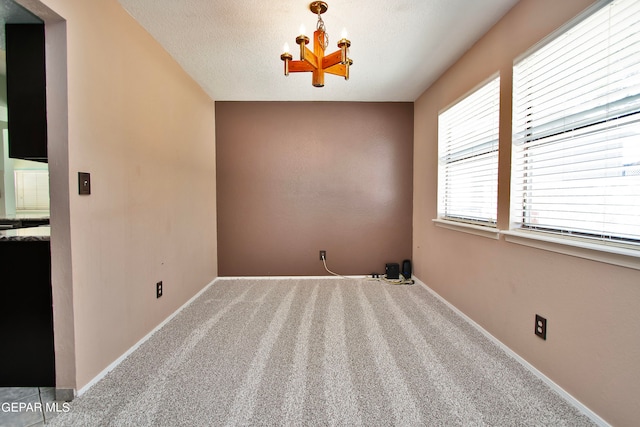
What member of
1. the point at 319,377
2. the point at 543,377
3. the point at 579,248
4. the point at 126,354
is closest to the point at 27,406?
the point at 126,354

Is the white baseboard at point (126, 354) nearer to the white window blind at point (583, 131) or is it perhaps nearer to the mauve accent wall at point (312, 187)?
the mauve accent wall at point (312, 187)

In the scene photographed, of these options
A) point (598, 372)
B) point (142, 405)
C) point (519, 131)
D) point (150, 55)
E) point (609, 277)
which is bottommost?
point (142, 405)

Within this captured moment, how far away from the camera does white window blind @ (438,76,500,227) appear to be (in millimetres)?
1992

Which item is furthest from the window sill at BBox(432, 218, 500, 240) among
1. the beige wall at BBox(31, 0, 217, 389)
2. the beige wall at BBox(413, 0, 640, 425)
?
the beige wall at BBox(31, 0, 217, 389)

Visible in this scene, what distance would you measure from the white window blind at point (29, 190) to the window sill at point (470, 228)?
249 inches

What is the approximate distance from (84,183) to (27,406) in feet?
3.94

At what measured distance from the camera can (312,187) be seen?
137 inches

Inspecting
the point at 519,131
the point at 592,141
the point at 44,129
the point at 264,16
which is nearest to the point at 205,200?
the point at 44,129

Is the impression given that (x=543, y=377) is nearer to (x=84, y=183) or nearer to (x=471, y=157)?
(x=471, y=157)

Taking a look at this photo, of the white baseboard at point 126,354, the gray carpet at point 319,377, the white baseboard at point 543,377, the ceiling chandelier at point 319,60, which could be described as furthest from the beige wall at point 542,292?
the white baseboard at point 126,354

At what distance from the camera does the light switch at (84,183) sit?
1.39 meters

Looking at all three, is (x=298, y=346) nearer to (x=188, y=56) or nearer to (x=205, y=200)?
(x=205, y=200)

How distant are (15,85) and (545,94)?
309 centimetres

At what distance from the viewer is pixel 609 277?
45.9 inches
